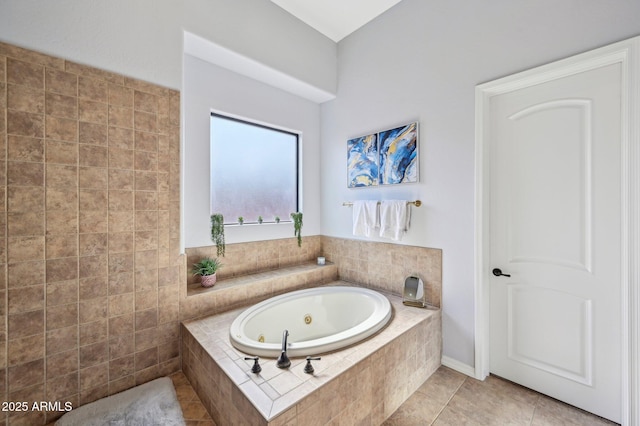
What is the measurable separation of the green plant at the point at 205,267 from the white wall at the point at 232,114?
0.18m

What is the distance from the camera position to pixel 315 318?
240 centimetres

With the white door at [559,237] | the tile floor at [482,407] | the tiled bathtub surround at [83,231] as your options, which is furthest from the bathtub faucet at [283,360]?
the white door at [559,237]

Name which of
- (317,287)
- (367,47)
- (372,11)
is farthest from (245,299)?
(372,11)

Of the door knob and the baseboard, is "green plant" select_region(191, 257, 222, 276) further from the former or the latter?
the door knob

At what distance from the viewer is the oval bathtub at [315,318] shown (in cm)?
164

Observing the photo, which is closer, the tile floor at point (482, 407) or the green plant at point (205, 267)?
the tile floor at point (482, 407)

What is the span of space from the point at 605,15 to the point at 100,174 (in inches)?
123

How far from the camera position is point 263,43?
7.72 ft

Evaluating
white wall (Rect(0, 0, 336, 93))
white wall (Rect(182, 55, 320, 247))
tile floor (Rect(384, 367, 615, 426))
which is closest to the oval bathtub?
tile floor (Rect(384, 367, 615, 426))

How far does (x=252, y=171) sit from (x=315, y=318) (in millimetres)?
1575

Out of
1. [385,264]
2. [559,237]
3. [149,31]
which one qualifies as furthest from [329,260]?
[149,31]

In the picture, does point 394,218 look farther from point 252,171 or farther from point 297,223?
point 252,171

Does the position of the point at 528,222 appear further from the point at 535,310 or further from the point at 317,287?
the point at 317,287

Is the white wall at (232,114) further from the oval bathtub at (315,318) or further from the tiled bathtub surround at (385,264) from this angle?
the oval bathtub at (315,318)
